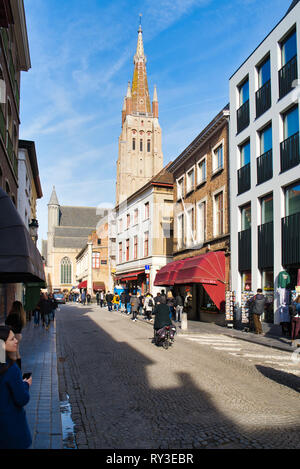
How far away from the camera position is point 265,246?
1750 cm

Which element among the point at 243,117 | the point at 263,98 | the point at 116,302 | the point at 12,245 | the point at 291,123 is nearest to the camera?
the point at 12,245

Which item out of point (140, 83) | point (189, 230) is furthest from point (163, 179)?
point (140, 83)

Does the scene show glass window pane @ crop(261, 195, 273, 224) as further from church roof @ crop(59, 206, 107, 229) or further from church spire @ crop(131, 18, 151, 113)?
church roof @ crop(59, 206, 107, 229)

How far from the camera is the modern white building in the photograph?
15906mm

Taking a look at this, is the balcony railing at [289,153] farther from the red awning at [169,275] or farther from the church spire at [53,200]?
the church spire at [53,200]

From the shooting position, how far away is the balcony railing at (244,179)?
63.5 ft

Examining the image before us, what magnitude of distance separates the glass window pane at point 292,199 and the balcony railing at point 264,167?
4.45ft

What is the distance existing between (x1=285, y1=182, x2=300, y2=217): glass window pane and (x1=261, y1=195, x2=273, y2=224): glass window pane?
3.85 ft

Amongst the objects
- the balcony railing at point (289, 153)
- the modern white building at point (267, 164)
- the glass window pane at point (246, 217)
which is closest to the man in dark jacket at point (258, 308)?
the modern white building at point (267, 164)

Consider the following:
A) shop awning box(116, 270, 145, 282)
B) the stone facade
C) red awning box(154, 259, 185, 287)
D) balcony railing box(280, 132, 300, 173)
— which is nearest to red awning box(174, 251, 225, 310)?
the stone facade

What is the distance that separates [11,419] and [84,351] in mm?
9615

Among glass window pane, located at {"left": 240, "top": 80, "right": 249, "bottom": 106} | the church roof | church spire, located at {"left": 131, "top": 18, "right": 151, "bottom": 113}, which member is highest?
church spire, located at {"left": 131, "top": 18, "right": 151, "bottom": 113}

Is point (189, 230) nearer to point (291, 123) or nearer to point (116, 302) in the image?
point (291, 123)

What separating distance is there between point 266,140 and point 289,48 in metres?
3.63
